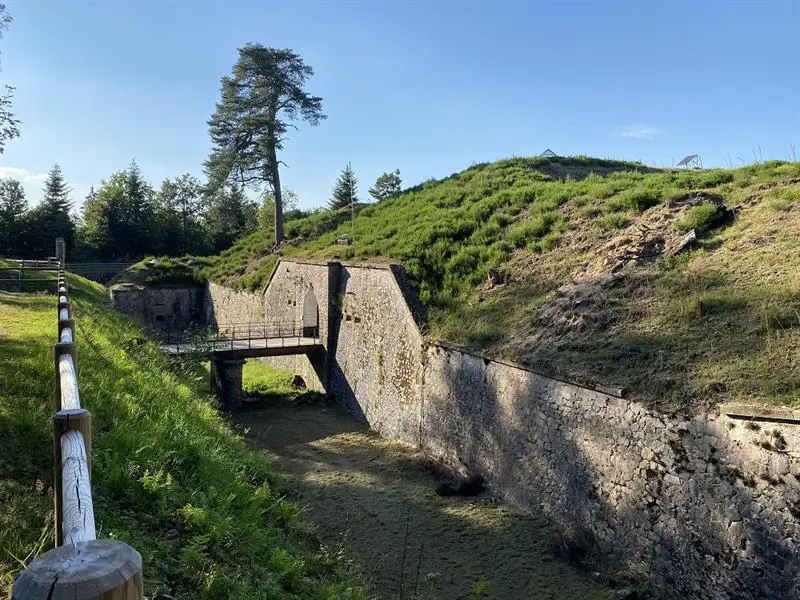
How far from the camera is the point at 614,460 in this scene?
29.1ft

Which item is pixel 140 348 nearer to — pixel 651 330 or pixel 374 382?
pixel 374 382

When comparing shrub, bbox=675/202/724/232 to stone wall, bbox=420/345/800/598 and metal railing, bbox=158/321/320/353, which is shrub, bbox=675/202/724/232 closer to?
stone wall, bbox=420/345/800/598

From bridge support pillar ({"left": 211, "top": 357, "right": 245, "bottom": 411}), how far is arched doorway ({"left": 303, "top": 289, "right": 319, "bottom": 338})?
3016 millimetres

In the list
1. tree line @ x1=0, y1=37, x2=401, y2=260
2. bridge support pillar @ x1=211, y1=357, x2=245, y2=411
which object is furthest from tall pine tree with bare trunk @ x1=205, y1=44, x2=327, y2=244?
bridge support pillar @ x1=211, y1=357, x2=245, y2=411

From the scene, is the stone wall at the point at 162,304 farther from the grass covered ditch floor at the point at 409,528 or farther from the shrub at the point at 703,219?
the shrub at the point at 703,219

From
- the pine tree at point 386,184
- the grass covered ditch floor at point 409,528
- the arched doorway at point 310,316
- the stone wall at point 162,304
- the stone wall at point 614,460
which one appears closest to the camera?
the stone wall at point 614,460

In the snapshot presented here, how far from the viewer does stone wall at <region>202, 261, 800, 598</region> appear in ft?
22.4

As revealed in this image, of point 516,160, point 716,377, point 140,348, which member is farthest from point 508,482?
point 516,160

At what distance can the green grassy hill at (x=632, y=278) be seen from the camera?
8.44 metres

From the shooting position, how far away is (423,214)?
23.6 metres

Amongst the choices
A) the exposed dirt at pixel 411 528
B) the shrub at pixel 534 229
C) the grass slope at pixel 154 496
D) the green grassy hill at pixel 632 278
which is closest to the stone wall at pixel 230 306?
the green grassy hill at pixel 632 278

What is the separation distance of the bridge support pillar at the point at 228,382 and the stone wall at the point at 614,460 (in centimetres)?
519

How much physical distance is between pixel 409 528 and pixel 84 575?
9.94 m

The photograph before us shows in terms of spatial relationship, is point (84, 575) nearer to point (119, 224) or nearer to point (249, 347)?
point (249, 347)
